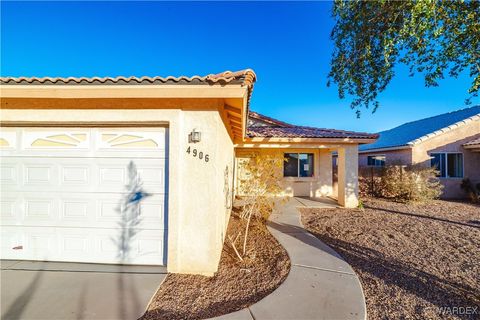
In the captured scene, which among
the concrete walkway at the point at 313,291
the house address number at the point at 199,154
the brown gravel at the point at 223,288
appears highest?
the house address number at the point at 199,154

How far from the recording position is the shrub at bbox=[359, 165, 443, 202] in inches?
446

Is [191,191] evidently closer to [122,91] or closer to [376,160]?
[122,91]

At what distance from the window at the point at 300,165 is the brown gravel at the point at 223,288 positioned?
8436 millimetres

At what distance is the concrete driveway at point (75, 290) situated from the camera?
3059mm

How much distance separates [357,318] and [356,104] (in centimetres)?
938

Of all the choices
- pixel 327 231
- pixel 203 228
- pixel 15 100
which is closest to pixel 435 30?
pixel 327 231

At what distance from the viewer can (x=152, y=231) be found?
4.39m

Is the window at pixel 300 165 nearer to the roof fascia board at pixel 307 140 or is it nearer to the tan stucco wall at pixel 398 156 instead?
the roof fascia board at pixel 307 140

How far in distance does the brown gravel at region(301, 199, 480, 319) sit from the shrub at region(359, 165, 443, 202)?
193 centimetres

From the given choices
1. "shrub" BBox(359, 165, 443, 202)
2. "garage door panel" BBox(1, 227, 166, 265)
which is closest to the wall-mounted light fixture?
"garage door panel" BBox(1, 227, 166, 265)

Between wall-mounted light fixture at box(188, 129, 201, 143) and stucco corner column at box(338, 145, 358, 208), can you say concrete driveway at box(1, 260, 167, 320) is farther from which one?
stucco corner column at box(338, 145, 358, 208)

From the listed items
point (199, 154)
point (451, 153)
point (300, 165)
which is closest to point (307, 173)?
point (300, 165)

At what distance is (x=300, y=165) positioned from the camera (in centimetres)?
A: 1336

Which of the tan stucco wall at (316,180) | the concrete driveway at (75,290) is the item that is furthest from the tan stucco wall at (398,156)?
the concrete driveway at (75,290)
